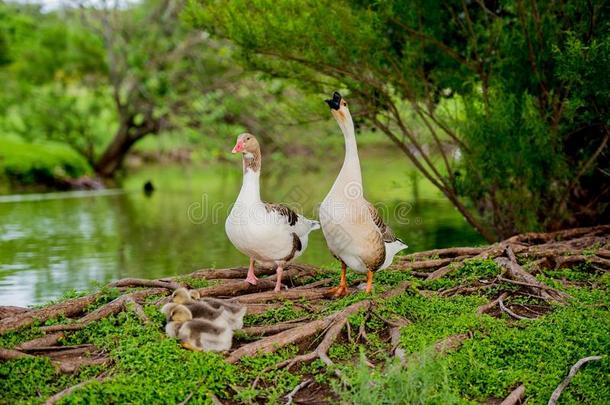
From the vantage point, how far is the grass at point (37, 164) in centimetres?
2792

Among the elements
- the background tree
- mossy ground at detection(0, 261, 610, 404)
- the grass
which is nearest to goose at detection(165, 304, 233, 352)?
mossy ground at detection(0, 261, 610, 404)

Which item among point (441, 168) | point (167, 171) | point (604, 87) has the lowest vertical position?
point (167, 171)

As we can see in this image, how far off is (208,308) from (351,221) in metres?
1.77

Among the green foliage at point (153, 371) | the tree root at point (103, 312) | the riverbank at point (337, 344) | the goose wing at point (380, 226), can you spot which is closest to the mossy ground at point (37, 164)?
the riverbank at point (337, 344)

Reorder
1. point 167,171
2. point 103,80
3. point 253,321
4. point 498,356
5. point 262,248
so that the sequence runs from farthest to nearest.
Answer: point 167,171
point 103,80
point 262,248
point 253,321
point 498,356

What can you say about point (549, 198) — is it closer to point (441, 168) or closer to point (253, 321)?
point (441, 168)

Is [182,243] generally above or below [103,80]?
below

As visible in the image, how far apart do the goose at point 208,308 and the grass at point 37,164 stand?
22967mm

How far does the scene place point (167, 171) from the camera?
36594 mm

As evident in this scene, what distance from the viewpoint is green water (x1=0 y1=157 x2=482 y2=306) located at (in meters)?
13.2

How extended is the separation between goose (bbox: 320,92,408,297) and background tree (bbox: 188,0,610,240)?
14.1 ft

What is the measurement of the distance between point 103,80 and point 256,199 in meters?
26.4

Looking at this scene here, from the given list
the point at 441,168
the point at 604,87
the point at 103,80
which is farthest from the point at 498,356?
the point at 103,80

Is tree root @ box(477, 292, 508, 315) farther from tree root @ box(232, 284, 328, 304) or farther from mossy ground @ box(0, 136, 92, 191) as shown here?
mossy ground @ box(0, 136, 92, 191)
